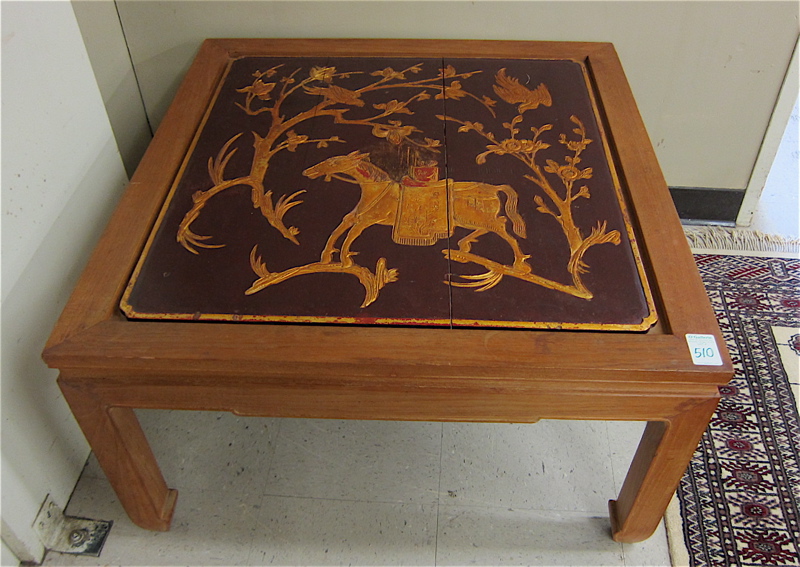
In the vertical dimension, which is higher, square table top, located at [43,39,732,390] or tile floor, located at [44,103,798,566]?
square table top, located at [43,39,732,390]

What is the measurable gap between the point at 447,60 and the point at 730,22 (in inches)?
26.3

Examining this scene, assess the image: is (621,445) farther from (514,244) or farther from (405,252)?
(405,252)

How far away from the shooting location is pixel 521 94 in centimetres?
153

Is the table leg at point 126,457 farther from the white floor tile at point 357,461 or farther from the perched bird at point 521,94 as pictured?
the perched bird at point 521,94

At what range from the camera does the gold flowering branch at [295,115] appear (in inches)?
49.3

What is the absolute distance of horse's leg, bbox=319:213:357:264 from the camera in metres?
1.15

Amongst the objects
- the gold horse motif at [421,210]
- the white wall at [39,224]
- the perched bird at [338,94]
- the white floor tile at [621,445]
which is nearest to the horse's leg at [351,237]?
the gold horse motif at [421,210]

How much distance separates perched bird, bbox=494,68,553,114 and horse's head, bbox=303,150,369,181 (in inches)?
14.3

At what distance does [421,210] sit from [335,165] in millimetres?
214

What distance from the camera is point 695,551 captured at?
130 cm

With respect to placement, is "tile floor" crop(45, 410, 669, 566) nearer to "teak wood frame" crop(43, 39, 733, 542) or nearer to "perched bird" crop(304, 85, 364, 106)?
"teak wood frame" crop(43, 39, 733, 542)

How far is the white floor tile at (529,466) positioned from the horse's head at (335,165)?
1.91ft

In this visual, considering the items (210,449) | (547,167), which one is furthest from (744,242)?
(210,449)

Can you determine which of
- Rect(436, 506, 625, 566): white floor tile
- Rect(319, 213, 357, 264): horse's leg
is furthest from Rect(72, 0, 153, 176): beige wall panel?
Rect(436, 506, 625, 566): white floor tile
